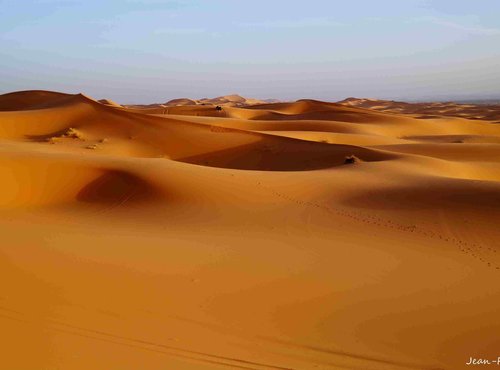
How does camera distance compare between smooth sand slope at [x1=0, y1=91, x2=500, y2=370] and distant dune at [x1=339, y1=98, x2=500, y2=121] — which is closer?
smooth sand slope at [x1=0, y1=91, x2=500, y2=370]

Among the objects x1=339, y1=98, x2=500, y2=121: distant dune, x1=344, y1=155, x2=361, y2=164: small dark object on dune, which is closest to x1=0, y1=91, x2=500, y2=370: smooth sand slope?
x1=344, y1=155, x2=361, y2=164: small dark object on dune

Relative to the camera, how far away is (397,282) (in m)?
5.92

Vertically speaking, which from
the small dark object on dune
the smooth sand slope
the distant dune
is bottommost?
the smooth sand slope

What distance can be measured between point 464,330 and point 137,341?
3157 millimetres

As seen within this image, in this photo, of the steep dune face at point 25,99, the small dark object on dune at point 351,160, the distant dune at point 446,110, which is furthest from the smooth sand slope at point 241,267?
the distant dune at point 446,110

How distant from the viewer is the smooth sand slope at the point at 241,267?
4.20 metres

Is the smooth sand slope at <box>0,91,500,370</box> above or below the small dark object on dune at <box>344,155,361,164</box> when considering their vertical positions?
below

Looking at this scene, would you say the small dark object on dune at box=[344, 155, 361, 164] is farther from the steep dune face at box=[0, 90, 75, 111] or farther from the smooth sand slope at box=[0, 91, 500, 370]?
the steep dune face at box=[0, 90, 75, 111]

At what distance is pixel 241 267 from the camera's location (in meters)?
6.30

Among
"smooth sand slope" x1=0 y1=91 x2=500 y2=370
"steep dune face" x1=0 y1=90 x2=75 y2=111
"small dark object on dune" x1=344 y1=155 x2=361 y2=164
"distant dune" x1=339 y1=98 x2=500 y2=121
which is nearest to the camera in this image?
"smooth sand slope" x1=0 y1=91 x2=500 y2=370

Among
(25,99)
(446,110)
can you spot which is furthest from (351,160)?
(446,110)

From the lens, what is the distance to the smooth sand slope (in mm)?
4199

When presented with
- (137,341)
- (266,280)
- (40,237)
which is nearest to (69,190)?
(40,237)

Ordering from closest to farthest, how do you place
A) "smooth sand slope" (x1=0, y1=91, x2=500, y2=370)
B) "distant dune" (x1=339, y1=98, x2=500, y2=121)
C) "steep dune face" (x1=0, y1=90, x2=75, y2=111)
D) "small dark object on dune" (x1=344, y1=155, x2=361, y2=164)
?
"smooth sand slope" (x1=0, y1=91, x2=500, y2=370) < "small dark object on dune" (x1=344, y1=155, x2=361, y2=164) < "steep dune face" (x1=0, y1=90, x2=75, y2=111) < "distant dune" (x1=339, y1=98, x2=500, y2=121)
